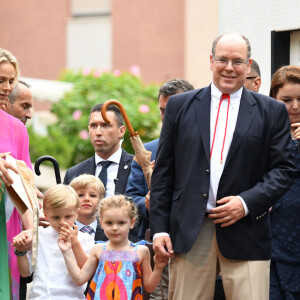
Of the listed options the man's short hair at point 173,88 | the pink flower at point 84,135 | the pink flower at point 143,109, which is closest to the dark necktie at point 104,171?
the man's short hair at point 173,88

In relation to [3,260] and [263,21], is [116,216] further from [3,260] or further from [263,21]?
[263,21]

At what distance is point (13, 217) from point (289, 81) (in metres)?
1.93

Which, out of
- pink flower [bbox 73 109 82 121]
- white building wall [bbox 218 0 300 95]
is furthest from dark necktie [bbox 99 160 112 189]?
pink flower [bbox 73 109 82 121]

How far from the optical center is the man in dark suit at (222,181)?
473cm

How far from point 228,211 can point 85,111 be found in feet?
39.8

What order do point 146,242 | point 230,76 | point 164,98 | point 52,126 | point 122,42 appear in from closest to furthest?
point 230,76, point 146,242, point 164,98, point 52,126, point 122,42

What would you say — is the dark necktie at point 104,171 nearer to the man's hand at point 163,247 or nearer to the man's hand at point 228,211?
the man's hand at point 163,247

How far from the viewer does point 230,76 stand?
15.9 ft

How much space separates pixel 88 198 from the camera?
598 cm

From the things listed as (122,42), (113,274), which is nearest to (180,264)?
(113,274)

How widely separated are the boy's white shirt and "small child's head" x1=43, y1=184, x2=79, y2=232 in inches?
3.8

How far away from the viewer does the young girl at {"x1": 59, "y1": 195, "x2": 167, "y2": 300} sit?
203 inches

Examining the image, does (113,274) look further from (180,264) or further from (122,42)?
(122,42)

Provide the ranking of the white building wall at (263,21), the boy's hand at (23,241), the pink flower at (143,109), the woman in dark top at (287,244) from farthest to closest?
the pink flower at (143,109), the white building wall at (263,21), the woman in dark top at (287,244), the boy's hand at (23,241)
